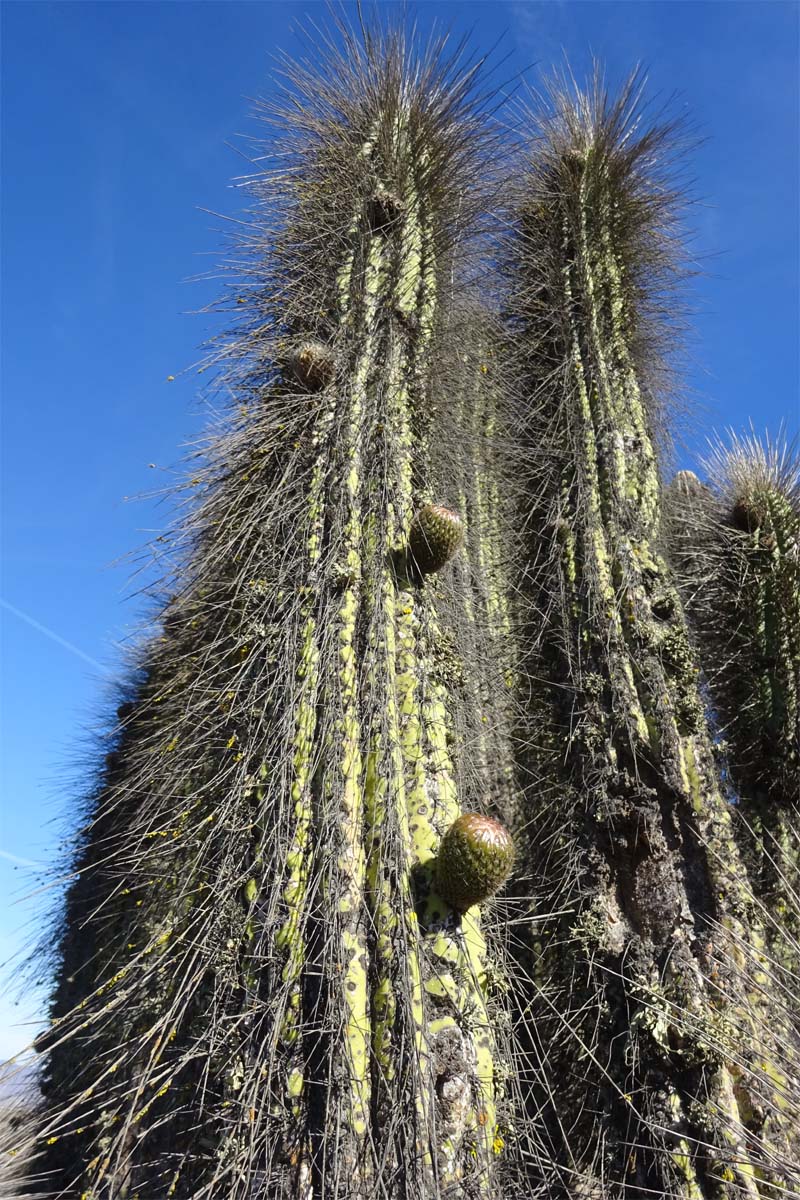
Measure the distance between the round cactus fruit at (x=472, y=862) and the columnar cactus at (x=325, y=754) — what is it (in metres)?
0.06

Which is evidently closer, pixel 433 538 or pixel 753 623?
pixel 433 538

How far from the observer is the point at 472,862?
2.21m

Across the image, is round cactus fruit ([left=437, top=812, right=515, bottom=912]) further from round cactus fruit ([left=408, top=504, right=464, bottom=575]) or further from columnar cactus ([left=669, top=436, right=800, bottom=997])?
columnar cactus ([left=669, top=436, right=800, bottom=997])

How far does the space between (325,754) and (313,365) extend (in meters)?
1.35

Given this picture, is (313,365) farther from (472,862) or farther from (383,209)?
(472,862)

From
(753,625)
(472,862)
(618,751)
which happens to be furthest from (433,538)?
(753,625)

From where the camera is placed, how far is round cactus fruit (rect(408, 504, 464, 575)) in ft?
8.77

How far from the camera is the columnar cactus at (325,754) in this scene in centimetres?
206

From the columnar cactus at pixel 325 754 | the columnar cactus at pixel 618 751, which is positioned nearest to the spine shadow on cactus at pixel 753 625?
the columnar cactus at pixel 618 751

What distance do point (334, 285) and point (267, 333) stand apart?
12.4 inches

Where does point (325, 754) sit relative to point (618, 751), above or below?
above

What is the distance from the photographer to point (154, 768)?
2.80 m

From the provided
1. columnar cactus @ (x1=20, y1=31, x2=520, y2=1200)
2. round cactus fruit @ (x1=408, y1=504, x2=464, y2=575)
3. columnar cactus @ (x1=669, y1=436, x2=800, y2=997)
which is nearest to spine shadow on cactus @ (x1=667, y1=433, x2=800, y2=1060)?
columnar cactus @ (x1=669, y1=436, x2=800, y2=997)

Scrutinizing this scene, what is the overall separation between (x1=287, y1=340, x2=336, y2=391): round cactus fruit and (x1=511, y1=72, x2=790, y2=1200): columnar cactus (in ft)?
4.69
